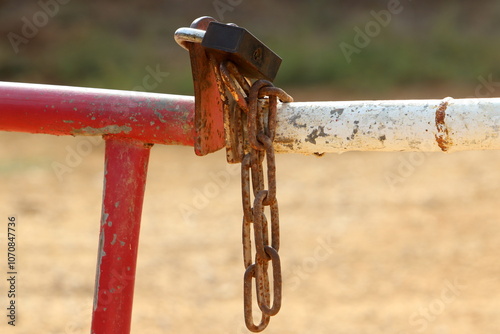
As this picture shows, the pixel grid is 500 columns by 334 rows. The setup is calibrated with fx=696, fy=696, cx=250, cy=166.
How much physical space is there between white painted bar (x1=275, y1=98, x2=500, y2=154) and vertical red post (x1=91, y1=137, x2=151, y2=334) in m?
0.26

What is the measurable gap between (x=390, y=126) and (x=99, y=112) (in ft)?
1.59

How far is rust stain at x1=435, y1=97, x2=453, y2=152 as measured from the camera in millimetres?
1024

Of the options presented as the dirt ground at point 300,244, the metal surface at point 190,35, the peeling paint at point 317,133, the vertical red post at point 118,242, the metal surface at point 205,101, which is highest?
the dirt ground at point 300,244

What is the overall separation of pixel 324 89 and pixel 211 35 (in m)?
8.57

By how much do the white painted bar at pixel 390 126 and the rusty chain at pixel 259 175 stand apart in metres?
0.03

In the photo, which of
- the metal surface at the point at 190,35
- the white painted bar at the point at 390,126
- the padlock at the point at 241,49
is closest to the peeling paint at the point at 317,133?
the white painted bar at the point at 390,126

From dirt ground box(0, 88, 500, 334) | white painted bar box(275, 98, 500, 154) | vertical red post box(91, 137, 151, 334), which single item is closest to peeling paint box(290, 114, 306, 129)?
white painted bar box(275, 98, 500, 154)

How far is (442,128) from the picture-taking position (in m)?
1.03

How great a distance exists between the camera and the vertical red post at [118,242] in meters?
1.17

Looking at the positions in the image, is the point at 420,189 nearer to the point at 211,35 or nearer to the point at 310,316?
the point at 310,316

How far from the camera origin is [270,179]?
1070 mm

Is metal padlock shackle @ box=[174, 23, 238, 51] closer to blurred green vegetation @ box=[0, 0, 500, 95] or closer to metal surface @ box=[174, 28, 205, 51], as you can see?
metal surface @ box=[174, 28, 205, 51]

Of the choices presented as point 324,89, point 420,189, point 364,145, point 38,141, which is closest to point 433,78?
point 324,89

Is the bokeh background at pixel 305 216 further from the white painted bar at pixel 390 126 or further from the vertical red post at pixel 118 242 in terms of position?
the white painted bar at pixel 390 126
